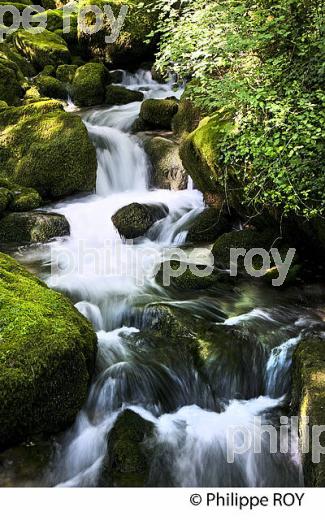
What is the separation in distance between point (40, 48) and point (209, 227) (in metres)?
11.8

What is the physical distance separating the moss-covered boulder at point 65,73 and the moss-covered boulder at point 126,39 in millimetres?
1782

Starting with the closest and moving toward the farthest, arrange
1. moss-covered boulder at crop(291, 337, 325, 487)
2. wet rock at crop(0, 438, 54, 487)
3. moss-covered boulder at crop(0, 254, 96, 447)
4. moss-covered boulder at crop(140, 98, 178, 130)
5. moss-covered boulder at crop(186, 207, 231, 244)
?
moss-covered boulder at crop(291, 337, 325, 487)
wet rock at crop(0, 438, 54, 487)
moss-covered boulder at crop(0, 254, 96, 447)
moss-covered boulder at crop(186, 207, 231, 244)
moss-covered boulder at crop(140, 98, 178, 130)

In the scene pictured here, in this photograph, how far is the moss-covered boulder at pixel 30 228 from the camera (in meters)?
8.71

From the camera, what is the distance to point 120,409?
4.84 m

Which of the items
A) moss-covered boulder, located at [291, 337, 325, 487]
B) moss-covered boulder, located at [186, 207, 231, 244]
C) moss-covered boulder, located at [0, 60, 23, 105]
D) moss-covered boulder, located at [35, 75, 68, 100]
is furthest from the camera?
moss-covered boulder, located at [35, 75, 68, 100]

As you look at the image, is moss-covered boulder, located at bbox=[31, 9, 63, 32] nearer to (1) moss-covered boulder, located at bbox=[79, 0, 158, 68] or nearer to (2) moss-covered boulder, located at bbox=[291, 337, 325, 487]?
(1) moss-covered boulder, located at bbox=[79, 0, 158, 68]

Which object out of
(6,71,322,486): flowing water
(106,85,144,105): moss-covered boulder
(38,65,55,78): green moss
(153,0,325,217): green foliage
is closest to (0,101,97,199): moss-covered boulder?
(6,71,322,486): flowing water

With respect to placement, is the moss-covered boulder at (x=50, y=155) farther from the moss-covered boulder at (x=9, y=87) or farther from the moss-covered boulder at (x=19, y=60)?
the moss-covered boulder at (x=19, y=60)

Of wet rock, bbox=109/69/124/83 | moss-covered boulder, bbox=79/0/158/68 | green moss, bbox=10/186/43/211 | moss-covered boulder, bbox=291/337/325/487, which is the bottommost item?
moss-covered boulder, bbox=291/337/325/487

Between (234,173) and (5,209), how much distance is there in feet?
15.2

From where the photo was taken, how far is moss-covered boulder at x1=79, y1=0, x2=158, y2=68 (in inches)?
632

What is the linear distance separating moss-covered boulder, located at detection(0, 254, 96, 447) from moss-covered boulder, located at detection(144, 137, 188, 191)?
613 centimetres

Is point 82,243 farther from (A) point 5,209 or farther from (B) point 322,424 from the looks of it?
(B) point 322,424

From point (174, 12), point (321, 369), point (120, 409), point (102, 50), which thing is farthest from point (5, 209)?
point (102, 50)
